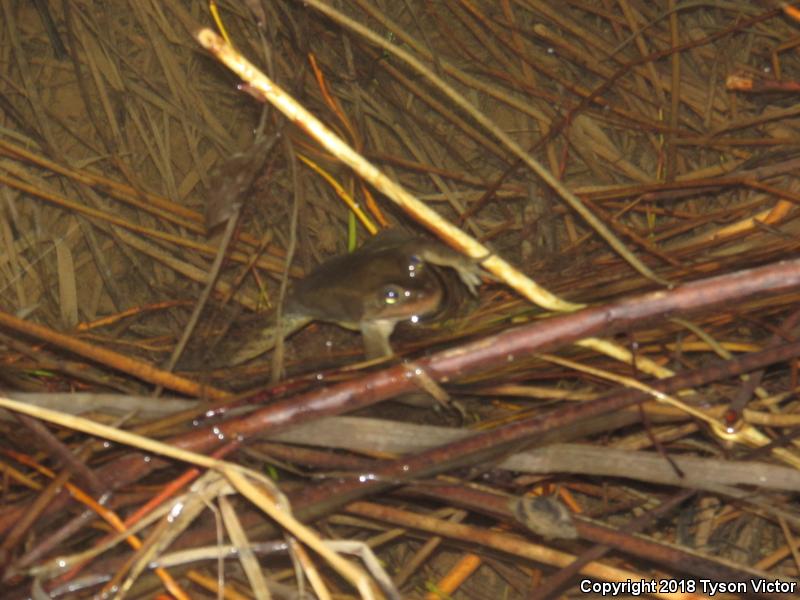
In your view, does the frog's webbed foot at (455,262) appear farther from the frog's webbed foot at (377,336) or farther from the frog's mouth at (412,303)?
the frog's webbed foot at (377,336)

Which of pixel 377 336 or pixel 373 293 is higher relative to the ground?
pixel 373 293

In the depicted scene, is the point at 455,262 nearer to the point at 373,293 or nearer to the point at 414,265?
the point at 414,265

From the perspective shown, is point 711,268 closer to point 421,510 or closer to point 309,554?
point 421,510

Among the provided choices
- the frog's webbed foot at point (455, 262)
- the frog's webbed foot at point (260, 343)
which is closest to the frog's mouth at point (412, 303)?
the frog's webbed foot at point (455, 262)

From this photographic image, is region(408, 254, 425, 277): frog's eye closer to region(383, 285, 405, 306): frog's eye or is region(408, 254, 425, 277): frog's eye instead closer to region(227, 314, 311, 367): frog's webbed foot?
region(383, 285, 405, 306): frog's eye

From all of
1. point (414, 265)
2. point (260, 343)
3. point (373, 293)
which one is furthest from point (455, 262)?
point (260, 343)

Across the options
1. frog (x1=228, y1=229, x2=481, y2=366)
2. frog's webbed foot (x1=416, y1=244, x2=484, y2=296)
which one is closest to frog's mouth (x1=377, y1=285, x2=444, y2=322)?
frog (x1=228, y1=229, x2=481, y2=366)

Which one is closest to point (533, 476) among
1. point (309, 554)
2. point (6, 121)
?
point (309, 554)
